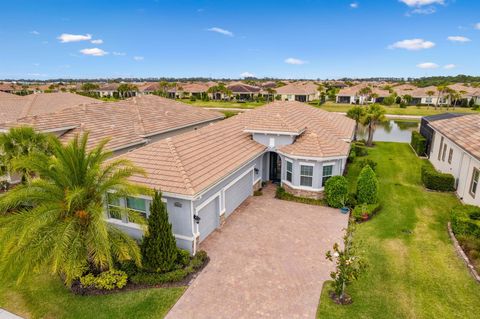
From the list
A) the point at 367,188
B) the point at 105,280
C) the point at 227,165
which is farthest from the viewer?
the point at 367,188

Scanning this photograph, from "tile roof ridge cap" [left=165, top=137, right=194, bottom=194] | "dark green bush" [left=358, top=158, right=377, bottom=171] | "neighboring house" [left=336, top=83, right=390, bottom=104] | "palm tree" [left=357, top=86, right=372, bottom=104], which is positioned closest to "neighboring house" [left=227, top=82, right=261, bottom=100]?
"neighboring house" [left=336, top=83, right=390, bottom=104]

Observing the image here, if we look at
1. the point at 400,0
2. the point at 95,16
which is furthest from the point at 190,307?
the point at 400,0

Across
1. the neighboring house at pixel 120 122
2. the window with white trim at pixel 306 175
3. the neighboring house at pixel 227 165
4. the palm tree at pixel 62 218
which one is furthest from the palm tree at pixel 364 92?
the palm tree at pixel 62 218

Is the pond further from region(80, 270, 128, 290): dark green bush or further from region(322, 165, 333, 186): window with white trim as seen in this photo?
region(80, 270, 128, 290): dark green bush

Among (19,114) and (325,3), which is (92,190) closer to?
(19,114)

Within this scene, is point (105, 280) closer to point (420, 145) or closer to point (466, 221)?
point (466, 221)

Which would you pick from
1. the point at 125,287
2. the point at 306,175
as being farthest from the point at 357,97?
the point at 125,287
